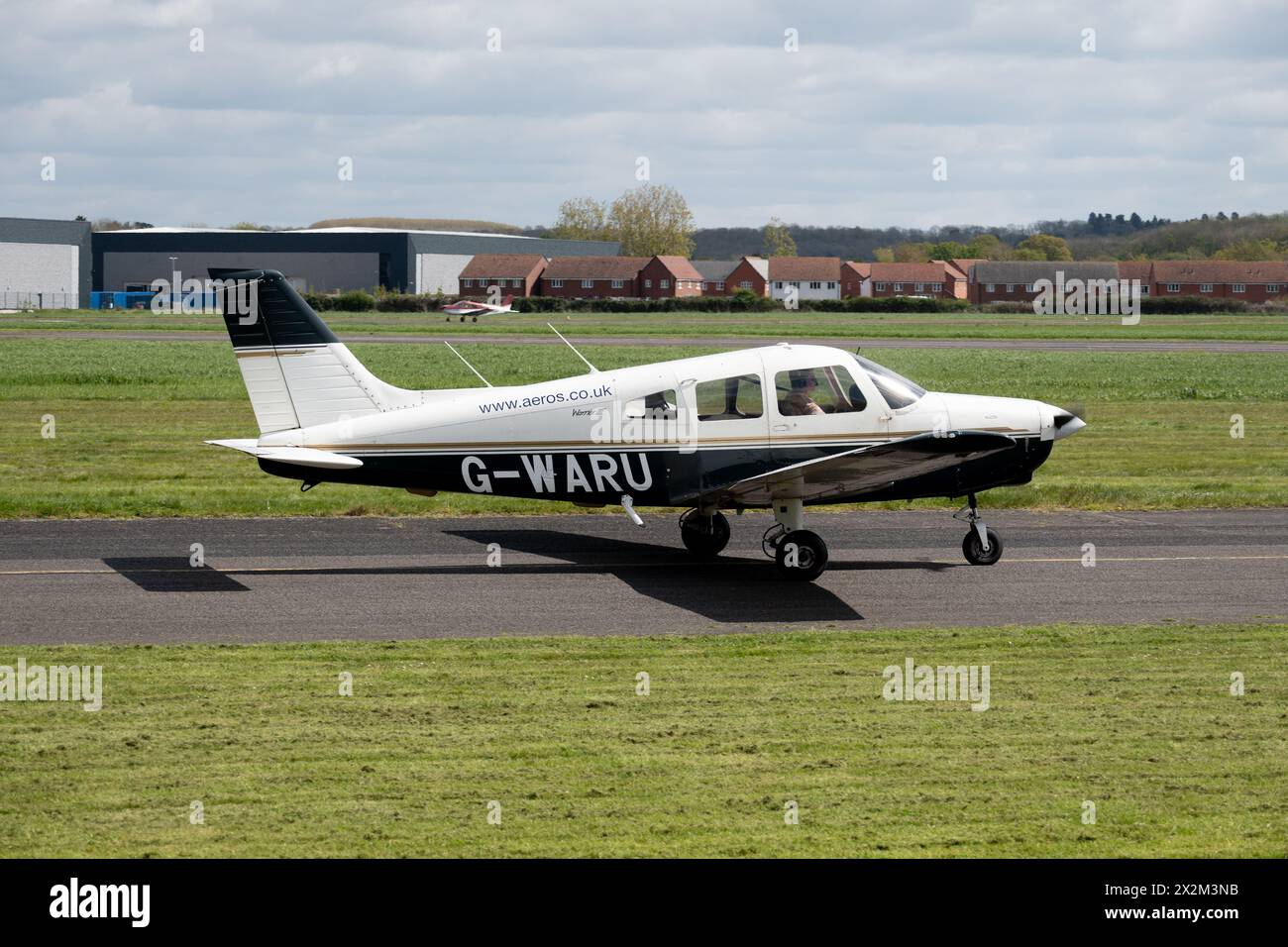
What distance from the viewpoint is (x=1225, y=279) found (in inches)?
5256

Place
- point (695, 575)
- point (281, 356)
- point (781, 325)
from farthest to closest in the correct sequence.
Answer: point (781, 325) < point (695, 575) < point (281, 356)

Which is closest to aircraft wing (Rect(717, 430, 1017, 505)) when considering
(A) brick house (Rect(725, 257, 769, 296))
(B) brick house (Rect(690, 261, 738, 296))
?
(A) brick house (Rect(725, 257, 769, 296))

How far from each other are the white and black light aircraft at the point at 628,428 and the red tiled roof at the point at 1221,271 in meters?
128

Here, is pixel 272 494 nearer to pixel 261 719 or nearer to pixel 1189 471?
pixel 261 719

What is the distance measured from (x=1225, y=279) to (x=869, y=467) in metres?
130

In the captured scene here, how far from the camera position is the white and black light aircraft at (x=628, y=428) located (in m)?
15.7

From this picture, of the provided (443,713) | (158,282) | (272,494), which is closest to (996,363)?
(272,494)

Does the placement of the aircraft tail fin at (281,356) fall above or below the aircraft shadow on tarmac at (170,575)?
above

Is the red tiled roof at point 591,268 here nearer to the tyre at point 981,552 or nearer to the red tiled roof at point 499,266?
the red tiled roof at point 499,266

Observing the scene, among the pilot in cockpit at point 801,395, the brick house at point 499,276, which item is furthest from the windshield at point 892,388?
the brick house at point 499,276

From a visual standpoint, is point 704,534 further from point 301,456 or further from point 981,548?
point 301,456

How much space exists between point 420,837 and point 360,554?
9463mm

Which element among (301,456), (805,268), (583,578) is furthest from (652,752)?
(805,268)

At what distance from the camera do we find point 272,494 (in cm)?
2166
